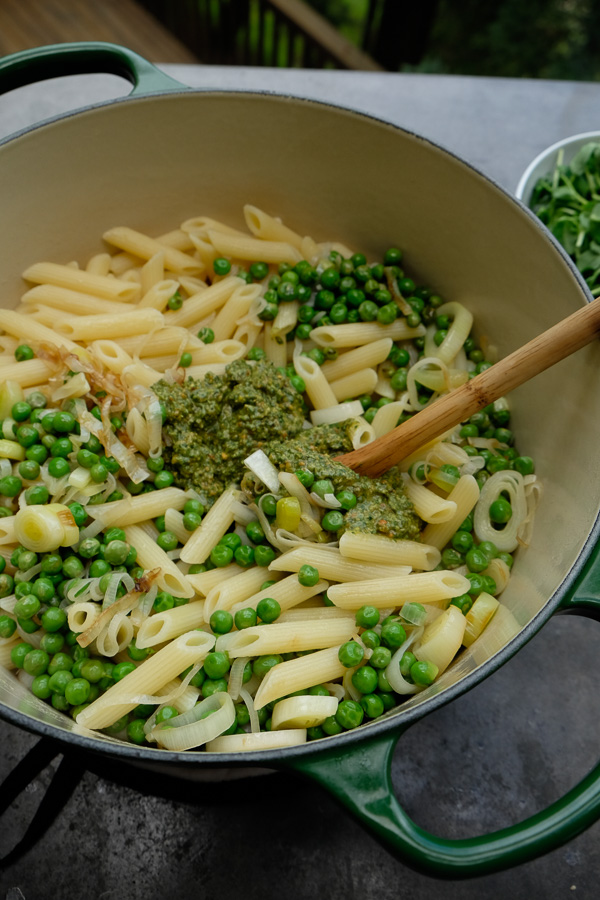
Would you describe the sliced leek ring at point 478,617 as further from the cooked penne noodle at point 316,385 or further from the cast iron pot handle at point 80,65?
the cast iron pot handle at point 80,65

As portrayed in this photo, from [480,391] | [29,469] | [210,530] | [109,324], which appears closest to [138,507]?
[210,530]

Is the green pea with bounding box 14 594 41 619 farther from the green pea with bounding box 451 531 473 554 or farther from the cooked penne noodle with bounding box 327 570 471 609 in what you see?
the green pea with bounding box 451 531 473 554

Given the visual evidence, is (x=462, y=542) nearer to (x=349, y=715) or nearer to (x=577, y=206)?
(x=349, y=715)

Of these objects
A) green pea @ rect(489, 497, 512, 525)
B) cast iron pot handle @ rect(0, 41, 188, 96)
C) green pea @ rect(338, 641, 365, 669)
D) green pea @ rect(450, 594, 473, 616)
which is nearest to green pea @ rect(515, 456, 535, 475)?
green pea @ rect(489, 497, 512, 525)

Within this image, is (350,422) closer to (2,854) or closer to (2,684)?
(2,684)

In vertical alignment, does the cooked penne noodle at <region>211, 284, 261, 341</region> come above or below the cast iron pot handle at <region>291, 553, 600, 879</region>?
above

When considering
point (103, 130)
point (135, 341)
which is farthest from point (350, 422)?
point (103, 130)
